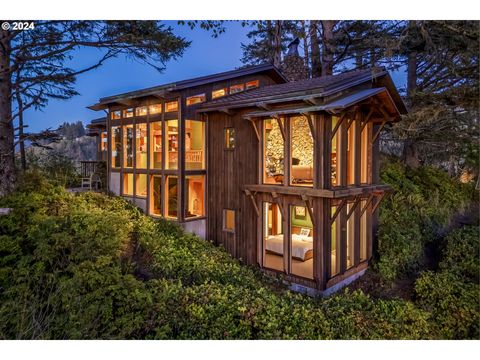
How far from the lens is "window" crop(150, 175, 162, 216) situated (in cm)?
905

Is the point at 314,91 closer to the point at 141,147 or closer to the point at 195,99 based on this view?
the point at 195,99

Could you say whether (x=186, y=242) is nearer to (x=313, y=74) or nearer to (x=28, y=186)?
(x=28, y=186)

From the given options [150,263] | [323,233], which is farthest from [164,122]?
[323,233]

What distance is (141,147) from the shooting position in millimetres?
9516

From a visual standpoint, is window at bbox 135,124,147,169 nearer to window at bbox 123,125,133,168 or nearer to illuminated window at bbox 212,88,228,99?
window at bbox 123,125,133,168

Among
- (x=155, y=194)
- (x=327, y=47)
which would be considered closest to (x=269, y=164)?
(x=155, y=194)

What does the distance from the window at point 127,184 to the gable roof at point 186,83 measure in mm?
2568

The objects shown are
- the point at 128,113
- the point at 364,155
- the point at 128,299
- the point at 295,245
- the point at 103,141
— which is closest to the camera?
the point at 128,299

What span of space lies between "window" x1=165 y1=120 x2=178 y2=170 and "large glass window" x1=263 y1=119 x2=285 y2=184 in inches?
112

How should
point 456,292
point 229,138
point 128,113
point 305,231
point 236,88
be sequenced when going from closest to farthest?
point 456,292
point 229,138
point 305,231
point 128,113
point 236,88

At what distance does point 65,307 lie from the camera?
4324mm

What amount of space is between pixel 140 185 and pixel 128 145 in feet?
4.89

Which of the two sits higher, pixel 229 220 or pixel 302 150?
pixel 302 150

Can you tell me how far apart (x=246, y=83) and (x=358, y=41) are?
6.54 metres
